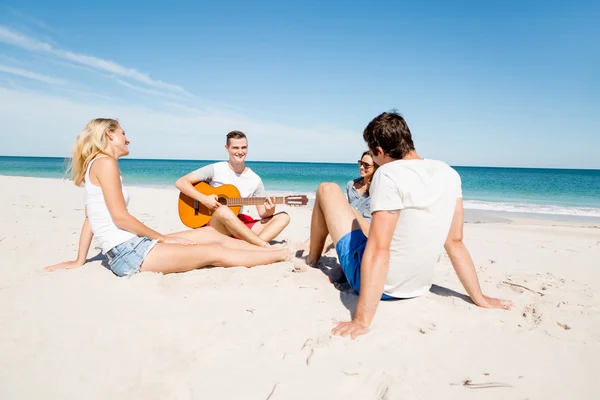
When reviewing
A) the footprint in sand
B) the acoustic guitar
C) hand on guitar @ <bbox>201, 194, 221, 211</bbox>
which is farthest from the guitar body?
the footprint in sand

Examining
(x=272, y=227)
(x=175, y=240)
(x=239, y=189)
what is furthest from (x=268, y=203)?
(x=175, y=240)

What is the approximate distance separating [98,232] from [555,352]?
345cm

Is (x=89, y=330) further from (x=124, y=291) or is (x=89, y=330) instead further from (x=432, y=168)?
(x=432, y=168)

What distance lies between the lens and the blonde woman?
314 centimetres

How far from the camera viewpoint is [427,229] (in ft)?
8.13

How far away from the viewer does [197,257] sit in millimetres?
3484

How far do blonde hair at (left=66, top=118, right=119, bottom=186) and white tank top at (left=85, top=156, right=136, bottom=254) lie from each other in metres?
0.15

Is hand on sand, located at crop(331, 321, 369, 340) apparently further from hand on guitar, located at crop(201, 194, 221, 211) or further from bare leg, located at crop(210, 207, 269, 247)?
hand on guitar, located at crop(201, 194, 221, 211)

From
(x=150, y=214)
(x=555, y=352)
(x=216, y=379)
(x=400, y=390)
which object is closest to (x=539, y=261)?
(x=555, y=352)

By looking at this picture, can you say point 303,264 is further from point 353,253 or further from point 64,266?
point 64,266

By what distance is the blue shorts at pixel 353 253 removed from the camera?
9.09 feet

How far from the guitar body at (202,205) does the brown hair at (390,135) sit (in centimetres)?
289

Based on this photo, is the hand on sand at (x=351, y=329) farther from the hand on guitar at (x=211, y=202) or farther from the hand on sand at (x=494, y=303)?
the hand on guitar at (x=211, y=202)

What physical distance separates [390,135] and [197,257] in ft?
6.87
